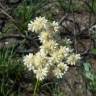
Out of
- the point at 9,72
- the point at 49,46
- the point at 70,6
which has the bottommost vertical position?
the point at 9,72

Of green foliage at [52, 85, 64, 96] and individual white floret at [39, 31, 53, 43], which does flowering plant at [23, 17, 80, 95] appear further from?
green foliage at [52, 85, 64, 96]

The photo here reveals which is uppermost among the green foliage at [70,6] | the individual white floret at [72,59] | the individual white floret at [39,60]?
the green foliage at [70,6]

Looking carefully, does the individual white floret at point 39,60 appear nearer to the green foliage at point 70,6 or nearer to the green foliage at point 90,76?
the green foliage at point 90,76

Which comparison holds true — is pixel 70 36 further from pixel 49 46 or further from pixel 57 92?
pixel 49 46

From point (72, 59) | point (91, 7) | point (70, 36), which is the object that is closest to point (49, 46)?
point (72, 59)

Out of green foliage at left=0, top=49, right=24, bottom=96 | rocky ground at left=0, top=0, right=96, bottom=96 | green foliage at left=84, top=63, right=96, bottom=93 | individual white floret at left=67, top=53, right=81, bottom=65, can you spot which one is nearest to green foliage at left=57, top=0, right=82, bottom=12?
rocky ground at left=0, top=0, right=96, bottom=96

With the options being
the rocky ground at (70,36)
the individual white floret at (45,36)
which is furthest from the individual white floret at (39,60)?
the rocky ground at (70,36)

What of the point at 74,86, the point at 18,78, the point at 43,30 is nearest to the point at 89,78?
the point at 74,86

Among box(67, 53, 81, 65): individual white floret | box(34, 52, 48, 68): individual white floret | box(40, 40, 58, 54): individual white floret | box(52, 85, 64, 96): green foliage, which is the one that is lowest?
box(52, 85, 64, 96): green foliage

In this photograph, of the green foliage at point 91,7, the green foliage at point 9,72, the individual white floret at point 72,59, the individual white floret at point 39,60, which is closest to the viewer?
the individual white floret at point 39,60
